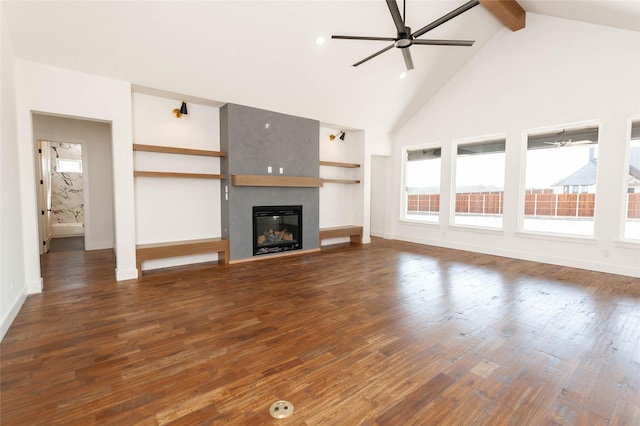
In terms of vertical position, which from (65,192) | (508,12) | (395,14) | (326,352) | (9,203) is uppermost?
(508,12)

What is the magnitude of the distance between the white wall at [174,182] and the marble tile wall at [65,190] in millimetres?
5210

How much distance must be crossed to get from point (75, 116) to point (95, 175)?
300cm

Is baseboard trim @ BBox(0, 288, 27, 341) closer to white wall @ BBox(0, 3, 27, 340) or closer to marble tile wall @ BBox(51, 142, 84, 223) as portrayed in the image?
white wall @ BBox(0, 3, 27, 340)

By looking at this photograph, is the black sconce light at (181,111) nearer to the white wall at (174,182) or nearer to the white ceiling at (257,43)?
the white wall at (174,182)

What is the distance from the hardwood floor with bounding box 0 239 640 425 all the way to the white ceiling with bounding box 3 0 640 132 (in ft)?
9.85

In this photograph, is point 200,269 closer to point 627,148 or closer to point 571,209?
Answer: point 571,209

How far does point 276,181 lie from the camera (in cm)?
570

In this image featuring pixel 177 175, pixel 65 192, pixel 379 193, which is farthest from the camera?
pixel 65 192

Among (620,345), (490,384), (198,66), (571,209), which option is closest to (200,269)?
(198,66)

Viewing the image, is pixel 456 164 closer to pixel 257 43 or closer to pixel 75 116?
pixel 257 43

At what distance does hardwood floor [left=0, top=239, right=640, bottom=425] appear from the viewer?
176 cm

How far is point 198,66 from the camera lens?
4.43 metres

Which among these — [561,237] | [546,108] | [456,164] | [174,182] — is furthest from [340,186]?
[561,237]

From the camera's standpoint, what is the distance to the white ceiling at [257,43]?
349 centimetres
